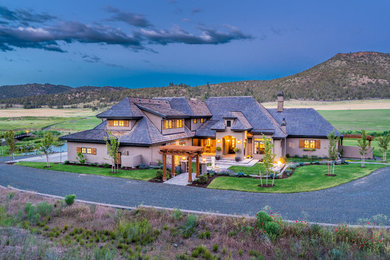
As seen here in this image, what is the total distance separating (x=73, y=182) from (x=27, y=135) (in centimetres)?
4446

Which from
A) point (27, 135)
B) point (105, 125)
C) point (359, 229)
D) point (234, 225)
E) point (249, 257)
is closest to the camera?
point (249, 257)

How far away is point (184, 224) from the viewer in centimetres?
1038

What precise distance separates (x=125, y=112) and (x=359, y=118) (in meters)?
75.7

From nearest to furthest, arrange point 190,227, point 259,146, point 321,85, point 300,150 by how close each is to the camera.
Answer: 1. point 190,227
2. point 259,146
3. point 300,150
4. point 321,85

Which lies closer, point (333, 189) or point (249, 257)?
point (249, 257)

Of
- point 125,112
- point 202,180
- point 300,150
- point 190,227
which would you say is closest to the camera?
point 190,227

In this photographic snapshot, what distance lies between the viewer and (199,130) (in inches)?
1192

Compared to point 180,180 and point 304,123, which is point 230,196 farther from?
point 304,123

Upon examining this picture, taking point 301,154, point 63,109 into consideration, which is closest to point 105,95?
point 63,109

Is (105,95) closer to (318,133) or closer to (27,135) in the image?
(27,135)

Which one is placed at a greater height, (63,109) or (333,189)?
(63,109)

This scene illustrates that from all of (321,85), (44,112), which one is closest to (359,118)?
(321,85)

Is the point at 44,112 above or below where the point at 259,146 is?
above

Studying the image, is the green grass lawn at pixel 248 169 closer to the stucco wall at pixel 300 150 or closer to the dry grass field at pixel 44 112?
the stucco wall at pixel 300 150
